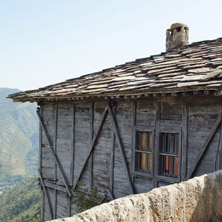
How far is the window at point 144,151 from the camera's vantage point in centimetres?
679

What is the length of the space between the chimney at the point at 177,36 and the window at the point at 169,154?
18.3 feet

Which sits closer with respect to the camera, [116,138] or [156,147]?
[156,147]

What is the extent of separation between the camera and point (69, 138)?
9.19 metres

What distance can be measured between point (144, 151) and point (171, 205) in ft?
12.6

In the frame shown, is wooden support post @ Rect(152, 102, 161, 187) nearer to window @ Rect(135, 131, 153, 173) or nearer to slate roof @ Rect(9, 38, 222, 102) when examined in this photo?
window @ Rect(135, 131, 153, 173)

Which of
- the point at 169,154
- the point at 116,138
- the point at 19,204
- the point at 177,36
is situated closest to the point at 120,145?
the point at 116,138

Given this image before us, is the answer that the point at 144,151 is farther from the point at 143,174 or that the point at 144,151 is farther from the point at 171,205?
the point at 171,205

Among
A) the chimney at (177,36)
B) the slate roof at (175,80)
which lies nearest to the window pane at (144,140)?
the slate roof at (175,80)

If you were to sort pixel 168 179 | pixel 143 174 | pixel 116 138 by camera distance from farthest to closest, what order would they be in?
pixel 116 138 < pixel 143 174 < pixel 168 179

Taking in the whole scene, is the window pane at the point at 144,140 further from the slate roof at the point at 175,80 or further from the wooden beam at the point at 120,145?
the slate roof at the point at 175,80

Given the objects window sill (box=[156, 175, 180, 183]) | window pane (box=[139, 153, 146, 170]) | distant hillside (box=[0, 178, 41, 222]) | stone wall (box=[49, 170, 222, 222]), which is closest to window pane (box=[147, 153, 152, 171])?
window pane (box=[139, 153, 146, 170])

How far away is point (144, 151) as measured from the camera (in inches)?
267

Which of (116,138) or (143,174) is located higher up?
(116,138)

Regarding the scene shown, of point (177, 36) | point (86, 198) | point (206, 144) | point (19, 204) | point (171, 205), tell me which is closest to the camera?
point (171, 205)
